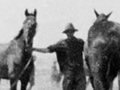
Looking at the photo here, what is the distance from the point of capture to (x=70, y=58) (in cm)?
1019

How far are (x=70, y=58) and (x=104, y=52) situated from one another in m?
2.82

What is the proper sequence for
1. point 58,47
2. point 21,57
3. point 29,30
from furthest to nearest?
point 21,57 < point 29,30 < point 58,47

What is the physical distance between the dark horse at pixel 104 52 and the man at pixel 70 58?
255 cm

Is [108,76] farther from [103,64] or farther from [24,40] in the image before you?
[24,40]

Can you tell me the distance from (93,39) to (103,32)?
242mm

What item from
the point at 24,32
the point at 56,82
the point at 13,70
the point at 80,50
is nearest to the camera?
the point at 80,50

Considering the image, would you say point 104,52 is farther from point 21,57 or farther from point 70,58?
point 21,57

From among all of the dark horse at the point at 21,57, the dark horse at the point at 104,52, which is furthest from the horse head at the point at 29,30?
the dark horse at the point at 104,52

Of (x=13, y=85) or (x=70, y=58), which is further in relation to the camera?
(x=13, y=85)

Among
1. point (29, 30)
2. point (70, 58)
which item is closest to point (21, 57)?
point (29, 30)

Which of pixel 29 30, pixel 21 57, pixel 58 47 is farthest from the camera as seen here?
pixel 21 57

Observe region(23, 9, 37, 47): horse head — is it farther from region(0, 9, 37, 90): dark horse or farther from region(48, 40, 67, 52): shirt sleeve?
region(48, 40, 67, 52): shirt sleeve

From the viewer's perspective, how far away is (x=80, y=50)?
10.3 m

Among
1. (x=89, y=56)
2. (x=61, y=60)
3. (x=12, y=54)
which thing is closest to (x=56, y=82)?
(x=12, y=54)
